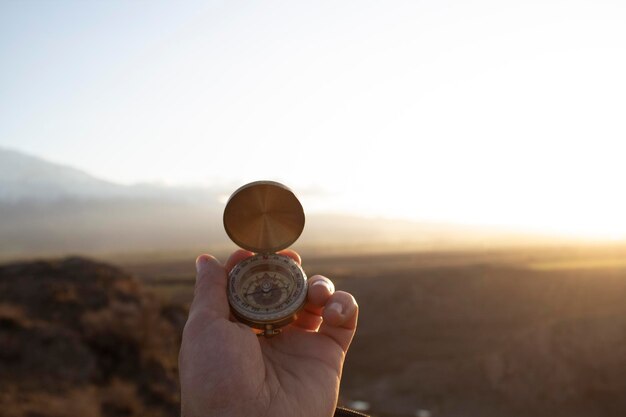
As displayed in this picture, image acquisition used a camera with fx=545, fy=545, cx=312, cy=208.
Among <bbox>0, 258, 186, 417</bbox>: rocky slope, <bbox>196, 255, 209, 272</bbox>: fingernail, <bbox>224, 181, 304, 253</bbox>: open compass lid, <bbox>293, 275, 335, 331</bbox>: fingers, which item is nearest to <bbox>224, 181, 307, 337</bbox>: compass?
<bbox>224, 181, 304, 253</bbox>: open compass lid

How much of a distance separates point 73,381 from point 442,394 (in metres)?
10.6

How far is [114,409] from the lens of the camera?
9430 mm

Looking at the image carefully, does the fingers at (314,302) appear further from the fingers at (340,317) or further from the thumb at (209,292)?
the thumb at (209,292)

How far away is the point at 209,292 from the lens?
135 inches

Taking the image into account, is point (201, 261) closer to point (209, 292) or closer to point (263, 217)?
point (209, 292)

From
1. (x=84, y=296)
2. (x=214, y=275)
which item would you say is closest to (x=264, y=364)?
(x=214, y=275)

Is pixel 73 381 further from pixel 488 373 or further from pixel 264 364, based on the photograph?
pixel 488 373

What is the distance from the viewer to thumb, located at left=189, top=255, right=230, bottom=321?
3354 mm

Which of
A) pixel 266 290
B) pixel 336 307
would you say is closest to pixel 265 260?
pixel 266 290

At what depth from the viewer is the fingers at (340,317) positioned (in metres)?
3.28

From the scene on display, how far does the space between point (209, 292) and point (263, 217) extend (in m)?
0.75

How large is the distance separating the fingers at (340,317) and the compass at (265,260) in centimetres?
29

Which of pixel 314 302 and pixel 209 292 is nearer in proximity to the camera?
pixel 209 292

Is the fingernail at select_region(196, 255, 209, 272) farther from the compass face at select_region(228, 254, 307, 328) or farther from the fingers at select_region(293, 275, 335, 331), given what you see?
the fingers at select_region(293, 275, 335, 331)
